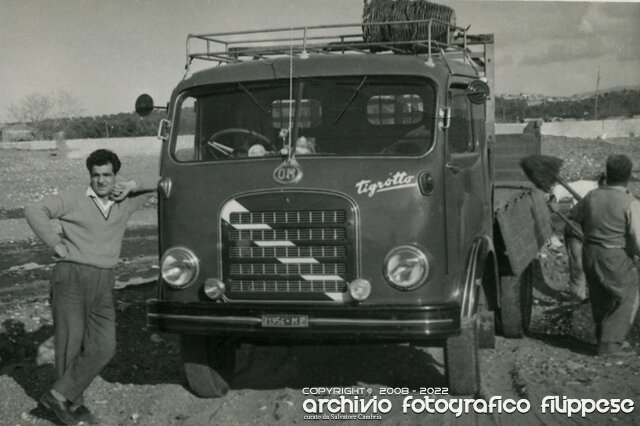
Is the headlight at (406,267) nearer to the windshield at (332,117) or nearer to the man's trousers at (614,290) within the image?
the windshield at (332,117)

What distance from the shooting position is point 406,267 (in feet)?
17.1

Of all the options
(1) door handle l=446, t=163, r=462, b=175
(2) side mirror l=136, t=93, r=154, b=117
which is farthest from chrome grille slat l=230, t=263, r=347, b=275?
(2) side mirror l=136, t=93, r=154, b=117

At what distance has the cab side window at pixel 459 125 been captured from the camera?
5.77 m

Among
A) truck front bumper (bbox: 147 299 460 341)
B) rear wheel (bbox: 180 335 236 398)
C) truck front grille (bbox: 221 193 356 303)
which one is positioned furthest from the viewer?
rear wheel (bbox: 180 335 236 398)

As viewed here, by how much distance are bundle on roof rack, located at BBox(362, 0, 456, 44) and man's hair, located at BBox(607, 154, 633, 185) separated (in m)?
1.63

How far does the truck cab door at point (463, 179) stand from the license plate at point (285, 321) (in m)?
0.92

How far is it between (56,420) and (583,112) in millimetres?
18790

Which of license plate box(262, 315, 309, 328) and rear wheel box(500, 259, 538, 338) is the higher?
license plate box(262, 315, 309, 328)

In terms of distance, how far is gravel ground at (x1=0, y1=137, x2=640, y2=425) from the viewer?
18.5 ft

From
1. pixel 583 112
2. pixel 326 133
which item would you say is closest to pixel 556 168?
pixel 326 133

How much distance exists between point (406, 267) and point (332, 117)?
1.16 metres

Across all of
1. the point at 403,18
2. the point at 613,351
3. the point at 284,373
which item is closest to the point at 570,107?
the point at 403,18

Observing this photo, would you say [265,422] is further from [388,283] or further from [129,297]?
[129,297]

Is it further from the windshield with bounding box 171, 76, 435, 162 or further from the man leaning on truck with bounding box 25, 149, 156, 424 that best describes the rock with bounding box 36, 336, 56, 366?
the windshield with bounding box 171, 76, 435, 162
